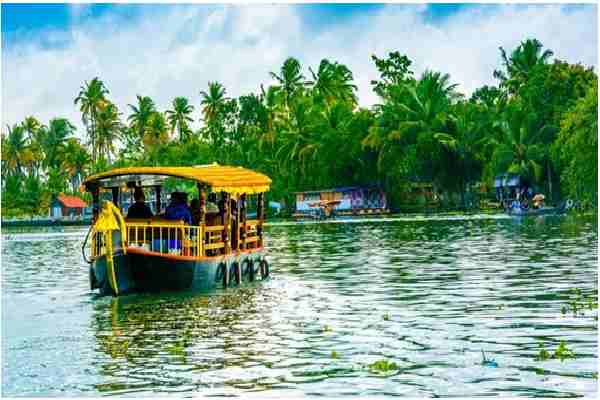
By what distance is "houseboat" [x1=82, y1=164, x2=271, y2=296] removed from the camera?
22406 millimetres

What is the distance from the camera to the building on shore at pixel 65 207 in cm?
11794

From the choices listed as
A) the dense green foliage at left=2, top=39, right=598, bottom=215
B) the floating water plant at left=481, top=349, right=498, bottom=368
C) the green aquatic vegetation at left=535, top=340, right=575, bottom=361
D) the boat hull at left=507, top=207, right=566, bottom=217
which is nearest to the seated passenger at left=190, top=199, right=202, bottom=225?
the green aquatic vegetation at left=535, top=340, right=575, bottom=361

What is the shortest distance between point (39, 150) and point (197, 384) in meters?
120

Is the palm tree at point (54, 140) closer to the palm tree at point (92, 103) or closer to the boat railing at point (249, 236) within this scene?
the palm tree at point (92, 103)

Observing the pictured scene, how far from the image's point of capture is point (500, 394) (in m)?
12.0

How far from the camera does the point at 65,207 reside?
4648 inches

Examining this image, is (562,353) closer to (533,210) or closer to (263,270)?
(263,270)

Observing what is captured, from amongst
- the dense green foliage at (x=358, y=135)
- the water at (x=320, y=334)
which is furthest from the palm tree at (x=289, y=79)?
the water at (x=320, y=334)

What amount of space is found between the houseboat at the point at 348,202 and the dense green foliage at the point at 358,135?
827mm

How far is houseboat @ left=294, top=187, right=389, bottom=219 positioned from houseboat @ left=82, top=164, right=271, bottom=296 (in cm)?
6886

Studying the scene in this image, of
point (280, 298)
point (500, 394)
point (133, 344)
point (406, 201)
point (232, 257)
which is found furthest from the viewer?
point (406, 201)

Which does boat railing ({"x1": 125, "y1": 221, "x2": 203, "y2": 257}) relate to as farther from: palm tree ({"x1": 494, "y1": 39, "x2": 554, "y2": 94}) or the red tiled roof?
the red tiled roof

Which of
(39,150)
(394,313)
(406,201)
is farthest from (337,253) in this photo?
(39,150)

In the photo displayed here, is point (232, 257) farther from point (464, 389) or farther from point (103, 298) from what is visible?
point (464, 389)
